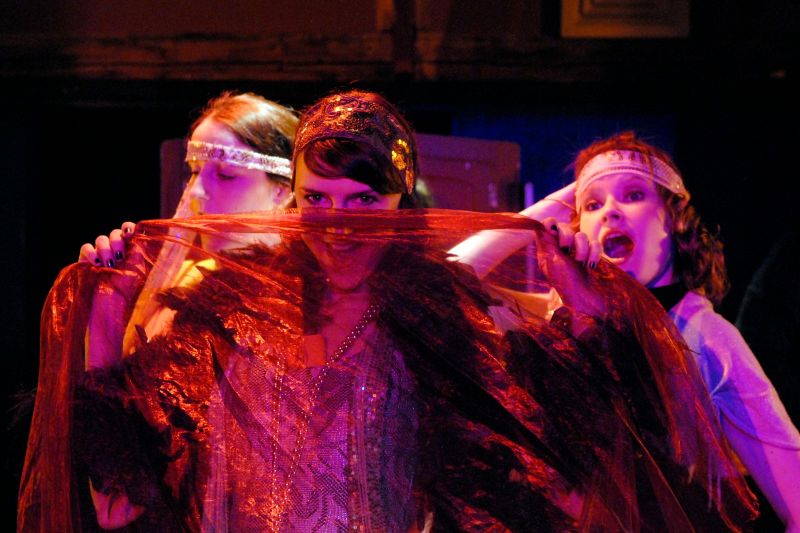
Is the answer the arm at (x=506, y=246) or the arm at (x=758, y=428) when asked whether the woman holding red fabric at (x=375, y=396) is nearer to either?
the arm at (x=506, y=246)

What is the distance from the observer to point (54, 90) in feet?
9.36

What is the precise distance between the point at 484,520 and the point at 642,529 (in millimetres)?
269

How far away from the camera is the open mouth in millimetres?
1821

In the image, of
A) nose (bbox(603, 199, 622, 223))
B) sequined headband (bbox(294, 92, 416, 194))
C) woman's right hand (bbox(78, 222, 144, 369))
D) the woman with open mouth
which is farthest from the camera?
nose (bbox(603, 199, 622, 223))

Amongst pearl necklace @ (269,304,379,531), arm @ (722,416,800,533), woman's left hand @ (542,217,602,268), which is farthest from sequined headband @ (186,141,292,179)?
arm @ (722,416,800,533)

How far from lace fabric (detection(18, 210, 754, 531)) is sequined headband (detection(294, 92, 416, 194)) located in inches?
6.6

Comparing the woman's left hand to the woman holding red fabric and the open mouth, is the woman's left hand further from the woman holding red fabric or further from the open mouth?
the open mouth

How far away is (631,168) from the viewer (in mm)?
1857

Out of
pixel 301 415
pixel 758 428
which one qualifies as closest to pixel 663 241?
pixel 758 428

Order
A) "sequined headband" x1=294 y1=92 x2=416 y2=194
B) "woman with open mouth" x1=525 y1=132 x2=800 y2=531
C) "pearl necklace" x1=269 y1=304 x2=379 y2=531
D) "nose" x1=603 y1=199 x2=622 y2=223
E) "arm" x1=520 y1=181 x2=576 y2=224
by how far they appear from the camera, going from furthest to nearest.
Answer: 1. "arm" x1=520 y1=181 x2=576 y2=224
2. "nose" x1=603 y1=199 x2=622 y2=223
3. "woman with open mouth" x1=525 y1=132 x2=800 y2=531
4. "sequined headband" x1=294 y1=92 x2=416 y2=194
5. "pearl necklace" x1=269 y1=304 x2=379 y2=531

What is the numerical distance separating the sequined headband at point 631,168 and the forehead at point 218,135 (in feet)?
2.87

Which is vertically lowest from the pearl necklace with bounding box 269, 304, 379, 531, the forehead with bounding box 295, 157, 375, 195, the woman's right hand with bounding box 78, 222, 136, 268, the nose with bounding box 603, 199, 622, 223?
the pearl necklace with bounding box 269, 304, 379, 531

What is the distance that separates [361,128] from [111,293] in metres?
0.55

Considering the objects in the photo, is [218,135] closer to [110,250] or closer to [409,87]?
[110,250]
